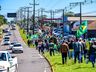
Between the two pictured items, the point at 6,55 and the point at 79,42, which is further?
the point at 79,42

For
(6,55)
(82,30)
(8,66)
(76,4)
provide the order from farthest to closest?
(76,4), (82,30), (6,55), (8,66)

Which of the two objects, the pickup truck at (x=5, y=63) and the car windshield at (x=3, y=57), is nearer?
the pickup truck at (x=5, y=63)

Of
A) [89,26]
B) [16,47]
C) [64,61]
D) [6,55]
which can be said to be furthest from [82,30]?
[89,26]

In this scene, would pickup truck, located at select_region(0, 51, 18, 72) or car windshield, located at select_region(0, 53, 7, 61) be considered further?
car windshield, located at select_region(0, 53, 7, 61)

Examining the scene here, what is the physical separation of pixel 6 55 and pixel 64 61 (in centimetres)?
914

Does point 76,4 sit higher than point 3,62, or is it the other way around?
point 76,4

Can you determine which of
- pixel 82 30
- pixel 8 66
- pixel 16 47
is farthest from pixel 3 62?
pixel 16 47

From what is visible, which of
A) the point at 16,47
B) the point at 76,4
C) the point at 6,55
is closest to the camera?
the point at 6,55

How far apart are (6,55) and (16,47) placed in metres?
34.9

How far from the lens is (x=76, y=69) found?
81.8ft

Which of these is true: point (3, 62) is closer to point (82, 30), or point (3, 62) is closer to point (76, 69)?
point (76, 69)

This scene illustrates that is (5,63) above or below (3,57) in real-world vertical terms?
below

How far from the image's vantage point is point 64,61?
30594mm

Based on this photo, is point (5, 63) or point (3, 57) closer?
point (5, 63)
